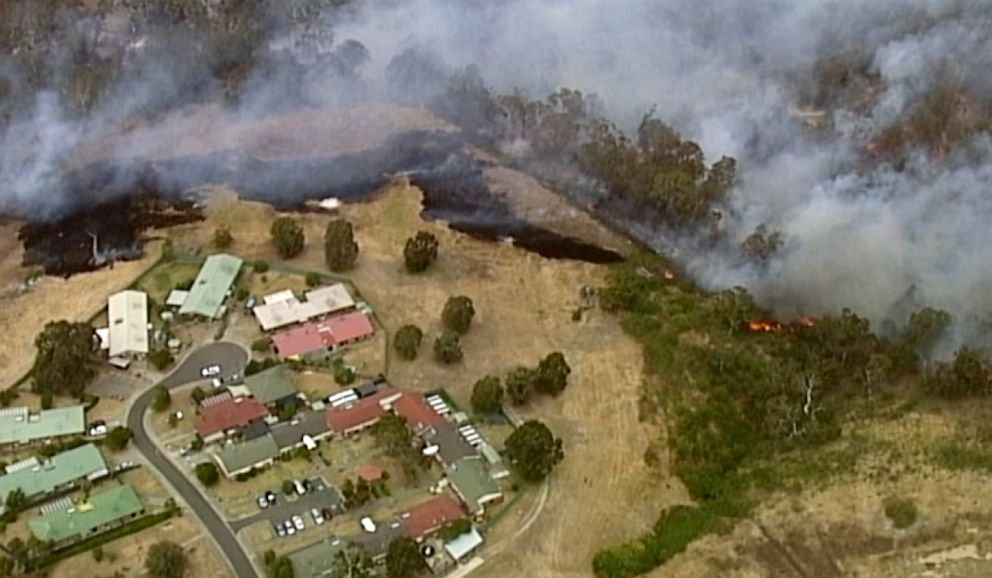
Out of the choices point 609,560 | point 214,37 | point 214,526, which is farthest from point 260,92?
point 609,560

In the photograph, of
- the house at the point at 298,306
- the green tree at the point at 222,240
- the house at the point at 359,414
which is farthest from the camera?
the green tree at the point at 222,240

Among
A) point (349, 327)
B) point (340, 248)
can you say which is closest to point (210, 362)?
point (349, 327)

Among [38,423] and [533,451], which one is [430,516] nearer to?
[533,451]

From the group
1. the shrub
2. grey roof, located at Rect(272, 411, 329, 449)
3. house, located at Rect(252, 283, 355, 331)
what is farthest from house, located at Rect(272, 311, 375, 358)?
the shrub

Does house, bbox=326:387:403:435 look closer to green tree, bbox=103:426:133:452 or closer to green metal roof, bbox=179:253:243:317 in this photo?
green tree, bbox=103:426:133:452

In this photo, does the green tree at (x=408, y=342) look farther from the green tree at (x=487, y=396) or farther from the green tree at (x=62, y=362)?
the green tree at (x=62, y=362)

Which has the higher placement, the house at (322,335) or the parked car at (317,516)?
the house at (322,335)

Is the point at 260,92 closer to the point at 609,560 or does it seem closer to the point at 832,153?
the point at 832,153

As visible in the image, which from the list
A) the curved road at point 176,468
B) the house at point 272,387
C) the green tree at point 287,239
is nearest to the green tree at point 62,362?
the curved road at point 176,468
